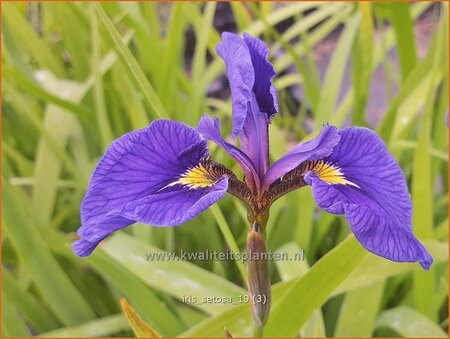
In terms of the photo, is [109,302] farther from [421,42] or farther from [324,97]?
[421,42]

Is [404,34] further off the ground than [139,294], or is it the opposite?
[404,34]

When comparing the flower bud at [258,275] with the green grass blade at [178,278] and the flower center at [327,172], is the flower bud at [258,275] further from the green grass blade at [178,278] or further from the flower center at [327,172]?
the green grass blade at [178,278]

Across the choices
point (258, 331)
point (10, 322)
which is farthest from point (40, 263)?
point (258, 331)

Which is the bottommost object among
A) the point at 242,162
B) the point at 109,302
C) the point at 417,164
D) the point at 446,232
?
the point at 109,302

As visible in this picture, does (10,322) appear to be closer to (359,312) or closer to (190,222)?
(190,222)

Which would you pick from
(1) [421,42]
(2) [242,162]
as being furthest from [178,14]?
(1) [421,42]

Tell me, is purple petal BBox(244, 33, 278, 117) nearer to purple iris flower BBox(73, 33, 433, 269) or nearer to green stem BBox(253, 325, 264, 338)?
purple iris flower BBox(73, 33, 433, 269)
